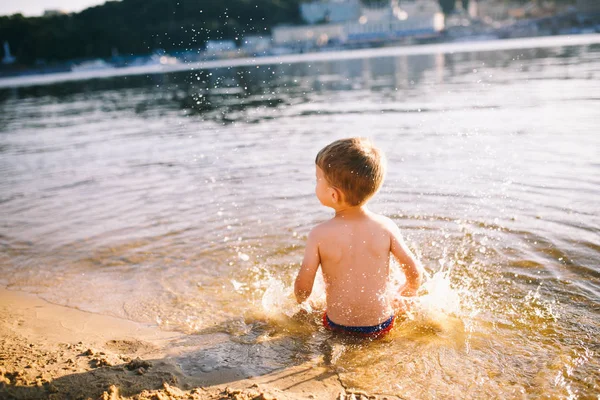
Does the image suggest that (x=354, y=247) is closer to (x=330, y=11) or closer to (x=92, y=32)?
(x=92, y=32)

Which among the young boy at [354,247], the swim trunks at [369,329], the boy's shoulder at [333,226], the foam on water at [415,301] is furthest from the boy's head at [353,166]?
the swim trunks at [369,329]

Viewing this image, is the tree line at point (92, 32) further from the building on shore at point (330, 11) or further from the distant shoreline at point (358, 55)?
the building on shore at point (330, 11)

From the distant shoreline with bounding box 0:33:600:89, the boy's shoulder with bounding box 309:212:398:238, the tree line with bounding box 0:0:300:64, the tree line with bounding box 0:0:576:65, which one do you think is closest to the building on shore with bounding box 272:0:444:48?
the tree line with bounding box 0:0:300:64

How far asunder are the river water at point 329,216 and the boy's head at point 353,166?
3.06 ft

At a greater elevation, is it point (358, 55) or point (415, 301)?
point (358, 55)

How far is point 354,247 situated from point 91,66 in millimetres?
109301

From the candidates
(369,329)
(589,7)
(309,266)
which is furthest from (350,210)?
(589,7)

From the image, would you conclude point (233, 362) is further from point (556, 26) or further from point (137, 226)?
point (556, 26)

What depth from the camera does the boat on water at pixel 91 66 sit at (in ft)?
320

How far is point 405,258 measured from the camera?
2.72 metres

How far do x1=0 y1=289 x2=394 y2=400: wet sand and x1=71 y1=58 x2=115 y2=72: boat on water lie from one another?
106678mm

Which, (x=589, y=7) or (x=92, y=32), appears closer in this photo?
(x=92, y=32)

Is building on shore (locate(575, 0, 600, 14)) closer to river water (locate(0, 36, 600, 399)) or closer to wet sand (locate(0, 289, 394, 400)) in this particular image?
river water (locate(0, 36, 600, 399))

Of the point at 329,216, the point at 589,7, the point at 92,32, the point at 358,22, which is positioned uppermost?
the point at 358,22
